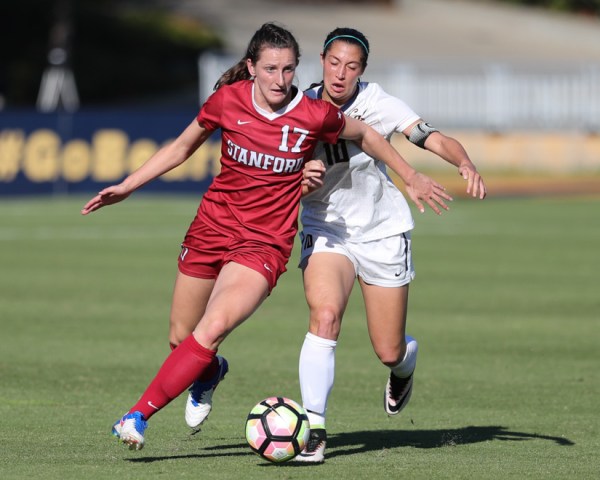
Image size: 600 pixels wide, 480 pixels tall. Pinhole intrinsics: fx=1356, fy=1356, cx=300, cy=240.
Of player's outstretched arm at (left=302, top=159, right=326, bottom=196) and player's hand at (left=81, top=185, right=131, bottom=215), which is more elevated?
player's outstretched arm at (left=302, top=159, right=326, bottom=196)

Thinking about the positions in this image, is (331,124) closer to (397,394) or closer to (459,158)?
(459,158)

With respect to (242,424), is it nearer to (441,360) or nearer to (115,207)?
(441,360)

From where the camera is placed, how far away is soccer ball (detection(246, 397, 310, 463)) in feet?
23.1

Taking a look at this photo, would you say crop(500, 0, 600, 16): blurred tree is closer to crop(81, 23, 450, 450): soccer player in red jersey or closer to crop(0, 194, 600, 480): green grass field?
crop(0, 194, 600, 480): green grass field

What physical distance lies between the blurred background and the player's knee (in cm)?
2064

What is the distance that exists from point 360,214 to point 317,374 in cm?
111

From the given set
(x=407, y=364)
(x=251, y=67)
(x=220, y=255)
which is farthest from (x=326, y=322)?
(x=251, y=67)

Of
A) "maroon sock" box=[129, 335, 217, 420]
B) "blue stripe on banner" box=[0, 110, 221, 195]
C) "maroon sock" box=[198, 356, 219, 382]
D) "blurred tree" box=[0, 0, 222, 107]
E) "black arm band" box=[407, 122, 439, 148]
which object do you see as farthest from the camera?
"blurred tree" box=[0, 0, 222, 107]

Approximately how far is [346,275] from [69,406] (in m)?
2.45

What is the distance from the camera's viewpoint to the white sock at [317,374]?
741 centimetres

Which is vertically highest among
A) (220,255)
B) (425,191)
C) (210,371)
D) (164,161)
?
(164,161)

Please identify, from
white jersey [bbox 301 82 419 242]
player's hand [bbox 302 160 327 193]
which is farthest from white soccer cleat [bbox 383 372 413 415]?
player's hand [bbox 302 160 327 193]

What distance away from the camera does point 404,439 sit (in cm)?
818

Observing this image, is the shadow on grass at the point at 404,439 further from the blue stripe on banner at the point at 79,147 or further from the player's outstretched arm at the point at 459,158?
the blue stripe on banner at the point at 79,147
